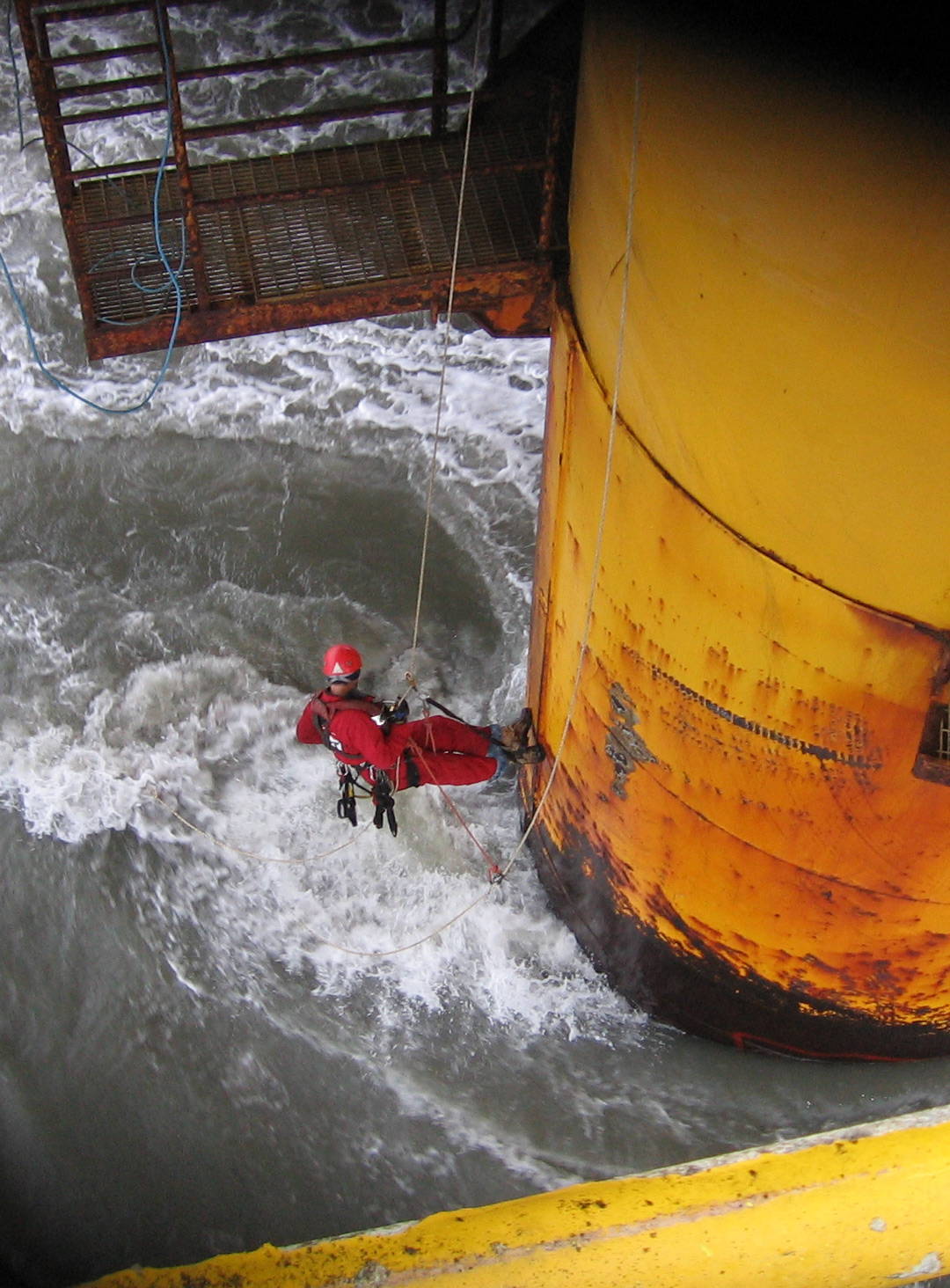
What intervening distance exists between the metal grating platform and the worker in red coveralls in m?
1.58

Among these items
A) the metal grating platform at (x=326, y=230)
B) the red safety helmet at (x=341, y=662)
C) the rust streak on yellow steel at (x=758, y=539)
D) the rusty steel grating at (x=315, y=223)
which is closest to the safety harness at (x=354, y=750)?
the red safety helmet at (x=341, y=662)

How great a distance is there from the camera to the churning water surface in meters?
6.10

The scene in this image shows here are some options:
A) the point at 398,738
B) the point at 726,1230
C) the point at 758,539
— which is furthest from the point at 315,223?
the point at 726,1230

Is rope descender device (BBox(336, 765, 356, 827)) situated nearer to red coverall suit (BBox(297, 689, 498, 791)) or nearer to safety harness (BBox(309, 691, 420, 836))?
safety harness (BBox(309, 691, 420, 836))

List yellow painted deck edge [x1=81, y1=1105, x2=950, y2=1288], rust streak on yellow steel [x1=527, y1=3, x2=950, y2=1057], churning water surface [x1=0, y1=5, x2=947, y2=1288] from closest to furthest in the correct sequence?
rust streak on yellow steel [x1=527, y1=3, x2=950, y2=1057] < yellow painted deck edge [x1=81, y1=1105, x2=950, y2=1288] < churning water surface [x1=0, y1=5, x2=947, y2=1288]

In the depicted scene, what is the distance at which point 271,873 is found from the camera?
7.24 m

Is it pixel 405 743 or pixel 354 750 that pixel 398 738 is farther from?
pixel 354 750

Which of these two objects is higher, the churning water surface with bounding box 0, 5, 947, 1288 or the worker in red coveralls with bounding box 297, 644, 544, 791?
the worker in red coveralls with bounding box 297, 644, 544, 791

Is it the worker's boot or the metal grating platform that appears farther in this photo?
the worker's boot

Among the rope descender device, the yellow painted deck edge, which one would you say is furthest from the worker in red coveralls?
the yellow painted deck edge

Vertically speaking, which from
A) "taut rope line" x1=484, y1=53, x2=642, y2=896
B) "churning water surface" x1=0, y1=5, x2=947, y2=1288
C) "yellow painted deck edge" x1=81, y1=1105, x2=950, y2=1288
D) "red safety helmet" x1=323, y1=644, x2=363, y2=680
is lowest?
"churning water surface" x1=0, y1=5, x2=947, y2=1288

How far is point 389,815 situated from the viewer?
6.12 metres

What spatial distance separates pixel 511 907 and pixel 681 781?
255cm

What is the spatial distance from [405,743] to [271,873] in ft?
7.05
